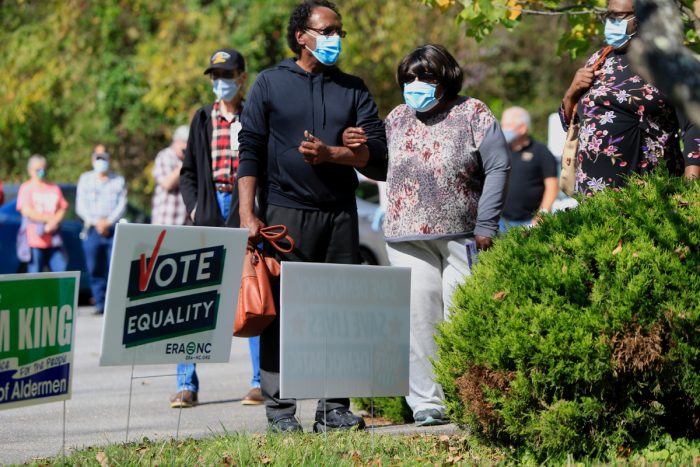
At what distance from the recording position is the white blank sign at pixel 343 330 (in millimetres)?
5664

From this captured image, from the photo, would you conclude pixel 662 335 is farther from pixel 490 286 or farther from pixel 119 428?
pixel 119 428

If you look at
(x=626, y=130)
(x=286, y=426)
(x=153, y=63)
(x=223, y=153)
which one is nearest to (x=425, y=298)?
(x=286, y=426)

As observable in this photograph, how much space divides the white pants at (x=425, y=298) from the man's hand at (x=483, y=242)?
0.88ft

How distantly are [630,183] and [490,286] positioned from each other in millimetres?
835

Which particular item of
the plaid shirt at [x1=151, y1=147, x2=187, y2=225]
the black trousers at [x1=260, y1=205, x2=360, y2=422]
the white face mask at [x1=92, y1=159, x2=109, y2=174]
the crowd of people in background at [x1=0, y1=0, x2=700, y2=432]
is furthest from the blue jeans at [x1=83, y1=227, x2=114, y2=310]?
the black trousers at [x1=260, y1=205, x2=360, y2=422]

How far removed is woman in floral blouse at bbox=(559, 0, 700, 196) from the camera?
629cm

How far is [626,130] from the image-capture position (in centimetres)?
631

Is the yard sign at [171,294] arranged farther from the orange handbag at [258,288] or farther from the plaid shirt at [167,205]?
the plaid shirt at [167,205]

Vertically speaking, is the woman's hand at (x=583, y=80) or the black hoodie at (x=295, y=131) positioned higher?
the woman's hand at (x=583, y=80)

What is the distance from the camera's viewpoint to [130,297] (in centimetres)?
540

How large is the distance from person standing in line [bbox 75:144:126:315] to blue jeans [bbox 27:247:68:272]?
1.95 feet

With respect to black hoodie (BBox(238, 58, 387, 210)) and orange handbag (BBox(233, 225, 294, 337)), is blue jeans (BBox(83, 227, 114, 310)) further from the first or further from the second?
orange handbag (BBox(233, 225, 294, 337))

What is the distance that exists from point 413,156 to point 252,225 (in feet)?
3.29

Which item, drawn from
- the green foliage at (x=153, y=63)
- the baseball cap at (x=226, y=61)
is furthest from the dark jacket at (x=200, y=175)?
the green foliage at (x=153, y=63)
